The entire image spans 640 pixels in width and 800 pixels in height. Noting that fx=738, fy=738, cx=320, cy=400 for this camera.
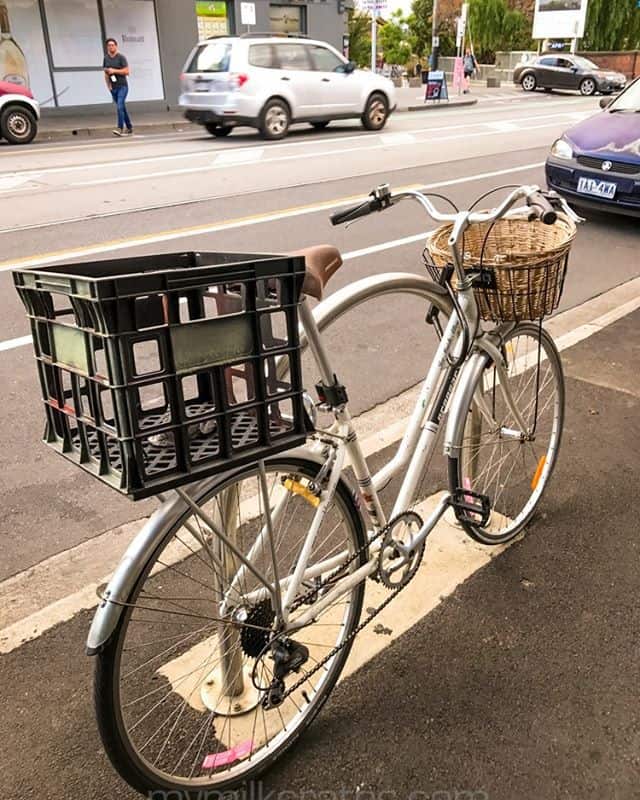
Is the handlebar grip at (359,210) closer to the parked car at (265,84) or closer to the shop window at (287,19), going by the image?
the parked car at (265,84)

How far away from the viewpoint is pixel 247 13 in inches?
907

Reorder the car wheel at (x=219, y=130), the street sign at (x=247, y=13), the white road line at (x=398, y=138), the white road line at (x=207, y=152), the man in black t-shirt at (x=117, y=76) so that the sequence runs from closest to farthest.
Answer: the white road line at (x=207, y=152) → the white road line at (x=398, y=138) → the car wheel at (x=219, y=130) → the man in black t-shirt at (x=117, y=76) → the street sign at (x=247, y=13)

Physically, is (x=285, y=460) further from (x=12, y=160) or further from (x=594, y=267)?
(x=12, y=160)

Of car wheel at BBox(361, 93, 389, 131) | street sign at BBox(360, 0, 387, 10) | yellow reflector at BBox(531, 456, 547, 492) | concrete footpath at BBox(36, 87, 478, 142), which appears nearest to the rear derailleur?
yellow reflector at BBox(531, 456, 547, 492)

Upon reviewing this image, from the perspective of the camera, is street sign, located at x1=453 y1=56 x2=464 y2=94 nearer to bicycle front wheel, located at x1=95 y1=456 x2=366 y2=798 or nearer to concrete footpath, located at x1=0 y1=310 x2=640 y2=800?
concrete footpath, located at x1=0 y1=310 x2=640 y2=800

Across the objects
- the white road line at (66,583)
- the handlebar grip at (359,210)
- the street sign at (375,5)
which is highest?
the street sign at (375,5)

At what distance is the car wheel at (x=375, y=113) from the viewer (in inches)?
663

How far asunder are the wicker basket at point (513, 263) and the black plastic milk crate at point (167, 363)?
2.94 ft

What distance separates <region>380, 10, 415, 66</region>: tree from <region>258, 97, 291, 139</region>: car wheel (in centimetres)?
3455

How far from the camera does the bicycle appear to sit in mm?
1749

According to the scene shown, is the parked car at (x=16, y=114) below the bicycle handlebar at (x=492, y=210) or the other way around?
below

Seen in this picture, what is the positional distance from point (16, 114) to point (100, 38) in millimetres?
6370

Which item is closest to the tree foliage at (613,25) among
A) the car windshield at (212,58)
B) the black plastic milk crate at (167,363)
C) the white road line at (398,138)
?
the white road line at (398,138)

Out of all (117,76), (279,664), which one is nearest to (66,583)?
(279,664)
